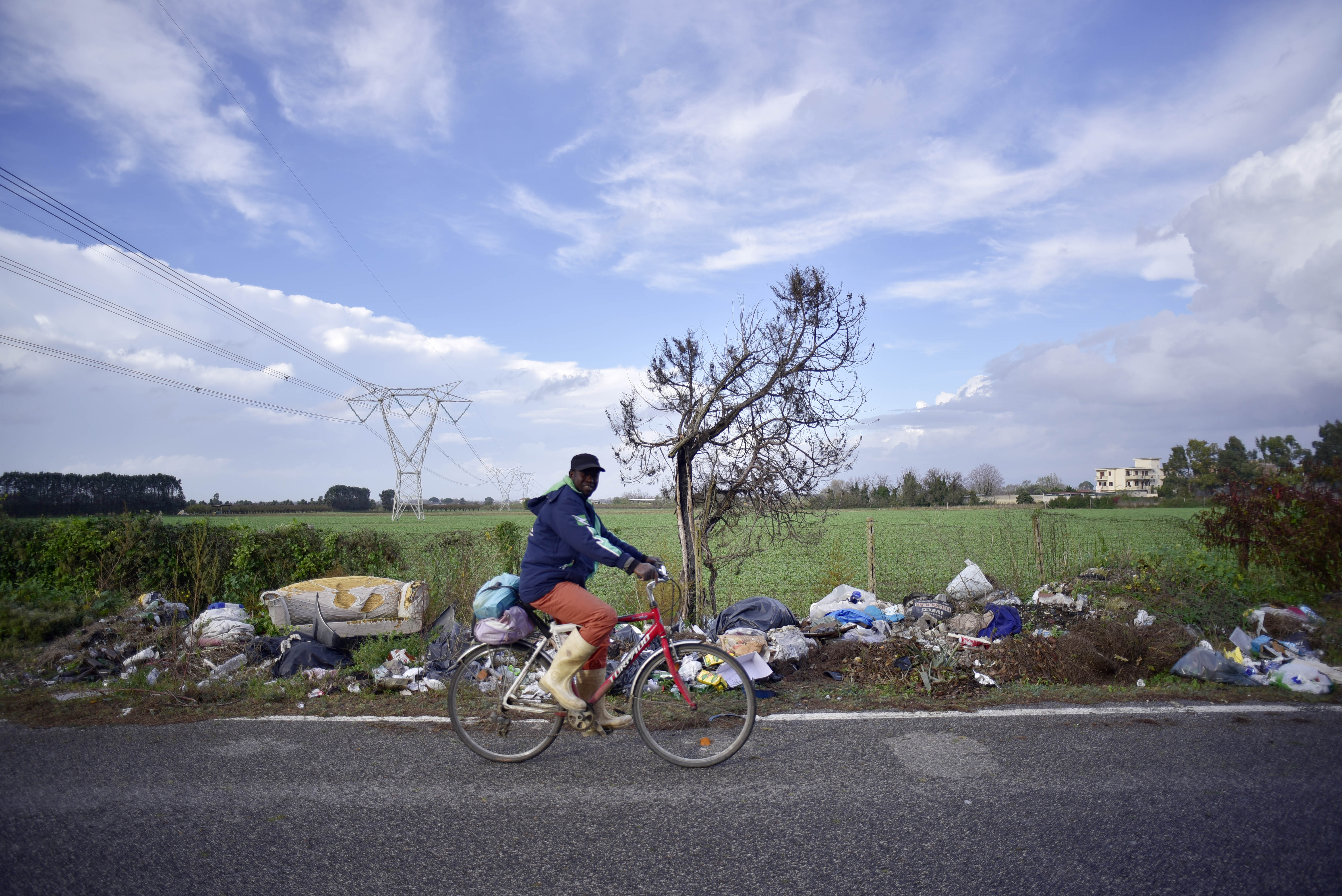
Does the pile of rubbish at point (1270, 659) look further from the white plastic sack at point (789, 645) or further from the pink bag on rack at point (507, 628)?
the pink bag on rack at point (507, 628)

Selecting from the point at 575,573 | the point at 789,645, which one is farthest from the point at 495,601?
the point at 789,645

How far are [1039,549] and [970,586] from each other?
1.80 metres

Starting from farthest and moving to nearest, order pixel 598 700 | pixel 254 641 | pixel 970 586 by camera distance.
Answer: pixel 970 586 < pixel 254 641 < pixel 598 700

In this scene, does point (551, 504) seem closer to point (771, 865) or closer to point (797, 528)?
point (771, 865)

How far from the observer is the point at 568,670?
4.72 meters

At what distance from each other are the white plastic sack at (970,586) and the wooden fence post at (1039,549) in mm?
1096

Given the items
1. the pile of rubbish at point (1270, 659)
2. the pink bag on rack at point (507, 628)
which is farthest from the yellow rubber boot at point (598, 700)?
the pile of rubbish at point (1270, 659)

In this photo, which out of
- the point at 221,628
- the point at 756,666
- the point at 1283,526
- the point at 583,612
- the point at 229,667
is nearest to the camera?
the point at 583,612

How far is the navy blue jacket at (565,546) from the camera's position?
4.52 metres

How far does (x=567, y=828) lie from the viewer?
3668mm

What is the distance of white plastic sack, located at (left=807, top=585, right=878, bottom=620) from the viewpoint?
30.7ft

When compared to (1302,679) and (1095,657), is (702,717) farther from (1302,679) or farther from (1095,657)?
(1302,679)

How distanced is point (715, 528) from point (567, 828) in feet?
21.6

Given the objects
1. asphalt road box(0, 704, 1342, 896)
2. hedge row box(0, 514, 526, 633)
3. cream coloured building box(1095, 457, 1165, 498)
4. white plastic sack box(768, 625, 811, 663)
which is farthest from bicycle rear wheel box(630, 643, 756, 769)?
cream coloured building box(1095, 457, 1165, 498)
